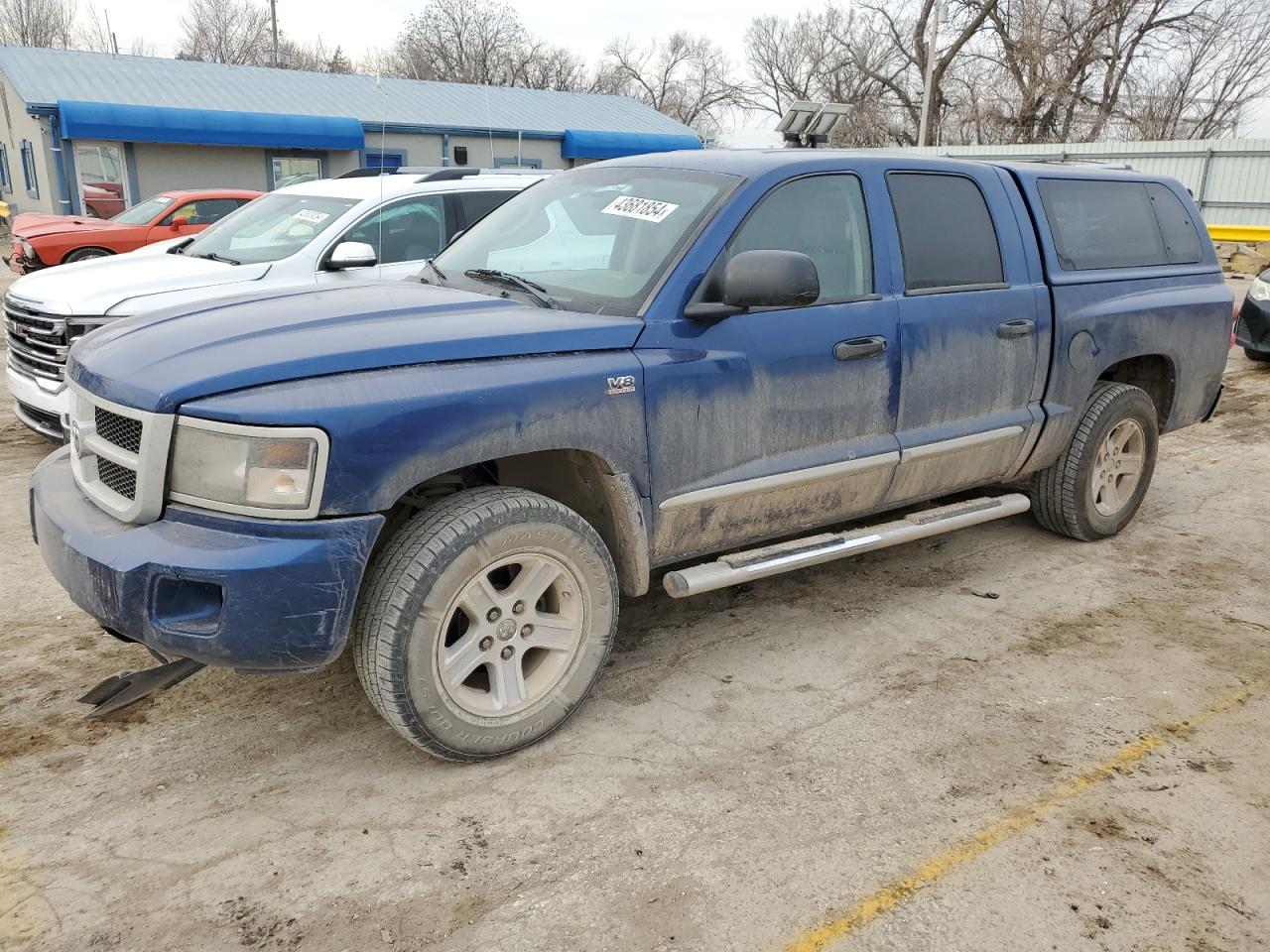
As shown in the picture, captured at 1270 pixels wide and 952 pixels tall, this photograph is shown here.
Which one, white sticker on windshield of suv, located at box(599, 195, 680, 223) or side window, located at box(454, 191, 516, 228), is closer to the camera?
white sticker on windshield of suv, located at box(599, 195, 680, 223)

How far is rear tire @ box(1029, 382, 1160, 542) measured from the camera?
Result: 5172 mm

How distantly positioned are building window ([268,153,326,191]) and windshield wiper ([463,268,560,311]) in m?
23.6

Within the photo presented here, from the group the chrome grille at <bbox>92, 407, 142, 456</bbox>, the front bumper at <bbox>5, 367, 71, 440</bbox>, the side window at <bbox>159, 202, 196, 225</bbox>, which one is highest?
the side window at <bbox>159, 202, 196, 225</bbox>

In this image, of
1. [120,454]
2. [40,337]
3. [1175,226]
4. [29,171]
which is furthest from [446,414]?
[29,171]

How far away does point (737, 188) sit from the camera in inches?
149

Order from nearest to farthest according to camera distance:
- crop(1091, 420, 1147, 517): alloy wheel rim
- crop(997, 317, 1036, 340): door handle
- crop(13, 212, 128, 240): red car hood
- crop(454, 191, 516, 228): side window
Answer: crop(997, 317, 1036, 340): door handle < crop(1091, 420, 1147, 517): alloy wheel rim < crop(454, 191, 516, 228): side window < crop(13, 212, 128, 240): red car hood

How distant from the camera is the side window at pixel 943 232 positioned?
4.26 m

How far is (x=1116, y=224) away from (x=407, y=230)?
4.65m

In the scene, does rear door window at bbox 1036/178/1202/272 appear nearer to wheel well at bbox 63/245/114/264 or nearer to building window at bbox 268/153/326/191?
wheel well at bbox 63/245/114/264

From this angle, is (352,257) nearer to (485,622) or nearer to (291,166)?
(485,622)

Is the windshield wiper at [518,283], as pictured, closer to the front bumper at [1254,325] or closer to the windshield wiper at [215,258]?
the windshield wiper at [215,258]

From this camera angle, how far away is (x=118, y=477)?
303 cm

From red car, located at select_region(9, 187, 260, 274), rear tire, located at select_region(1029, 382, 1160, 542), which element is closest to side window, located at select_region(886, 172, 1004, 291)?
rear tire, located at select_region(1029, 382, 1160, 542)

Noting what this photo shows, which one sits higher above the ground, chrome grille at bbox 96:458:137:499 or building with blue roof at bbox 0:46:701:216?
building with blue roof at bbox 0:46:701:216
